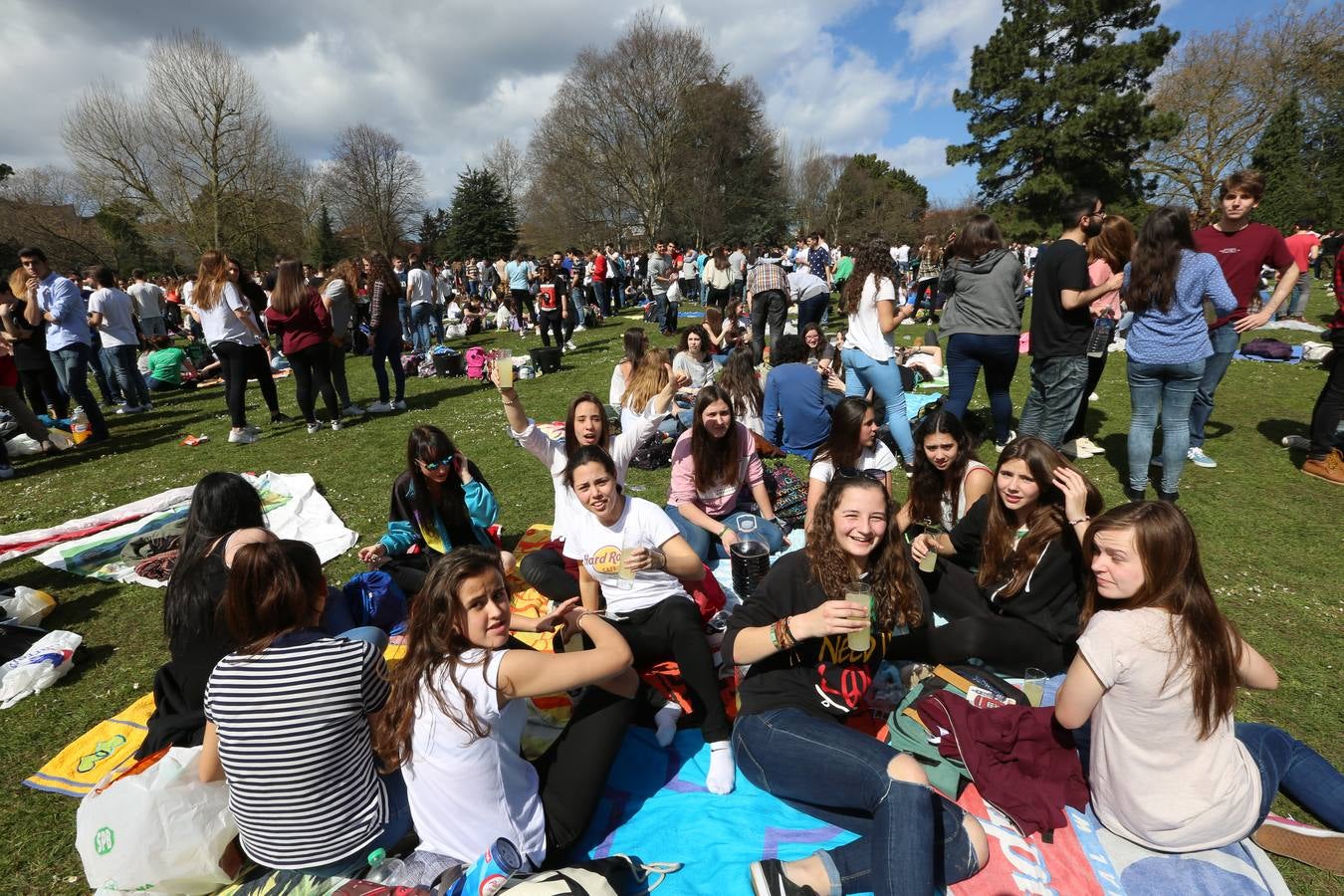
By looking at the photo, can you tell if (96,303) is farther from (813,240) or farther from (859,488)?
(813,240)

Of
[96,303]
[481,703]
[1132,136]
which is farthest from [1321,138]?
[96,303]

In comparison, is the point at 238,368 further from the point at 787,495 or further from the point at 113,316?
the point at 787,495

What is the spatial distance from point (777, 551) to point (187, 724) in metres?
3.54

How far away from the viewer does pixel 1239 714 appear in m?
2.90

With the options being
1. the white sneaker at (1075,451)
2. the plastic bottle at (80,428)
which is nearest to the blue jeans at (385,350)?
the plastic bottle at (80,428)

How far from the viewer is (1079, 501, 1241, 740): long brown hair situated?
1.96 metres

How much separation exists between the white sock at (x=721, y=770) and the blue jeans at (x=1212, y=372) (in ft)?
17.0

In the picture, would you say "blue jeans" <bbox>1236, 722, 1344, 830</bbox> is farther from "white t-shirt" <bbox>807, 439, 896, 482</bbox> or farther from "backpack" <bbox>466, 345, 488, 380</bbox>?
"backpack" <bbox>466, 345, 488, 380</bbox>

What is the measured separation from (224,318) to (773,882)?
8.21m

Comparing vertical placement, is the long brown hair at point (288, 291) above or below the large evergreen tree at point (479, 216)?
below

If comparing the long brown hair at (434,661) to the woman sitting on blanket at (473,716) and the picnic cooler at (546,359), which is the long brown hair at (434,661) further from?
the picnic cooler at (546,359)

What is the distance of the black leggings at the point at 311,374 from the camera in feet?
26.0

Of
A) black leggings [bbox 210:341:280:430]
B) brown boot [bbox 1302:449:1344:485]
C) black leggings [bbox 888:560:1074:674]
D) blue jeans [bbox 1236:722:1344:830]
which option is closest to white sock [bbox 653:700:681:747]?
black leggings [bbox 888:560:1074:674]

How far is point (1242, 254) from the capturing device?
5.08m
